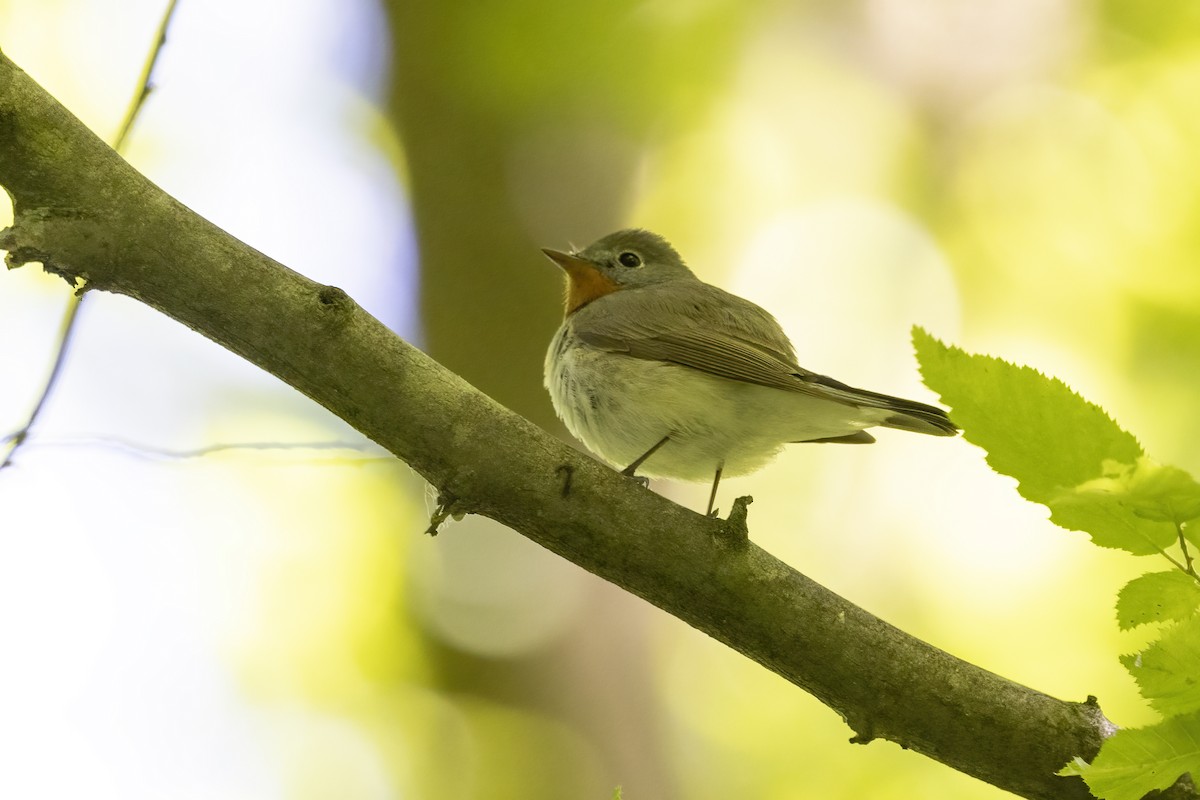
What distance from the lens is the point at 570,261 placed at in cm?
484

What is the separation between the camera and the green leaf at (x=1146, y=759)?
1.20 meters

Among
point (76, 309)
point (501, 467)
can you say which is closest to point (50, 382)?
point (76, 309)

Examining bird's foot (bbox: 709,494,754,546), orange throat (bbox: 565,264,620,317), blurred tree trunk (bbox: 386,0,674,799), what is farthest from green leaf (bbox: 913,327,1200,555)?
orange throat (bbox: 565,264,620,317)

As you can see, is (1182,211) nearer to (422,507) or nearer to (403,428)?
(422,507)

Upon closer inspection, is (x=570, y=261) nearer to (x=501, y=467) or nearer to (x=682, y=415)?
(x=682, y=415)

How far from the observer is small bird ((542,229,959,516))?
3678 mm

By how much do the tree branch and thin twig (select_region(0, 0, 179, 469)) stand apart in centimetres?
40

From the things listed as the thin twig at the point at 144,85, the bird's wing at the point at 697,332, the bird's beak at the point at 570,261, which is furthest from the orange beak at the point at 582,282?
the thin twig at the point at 144,85

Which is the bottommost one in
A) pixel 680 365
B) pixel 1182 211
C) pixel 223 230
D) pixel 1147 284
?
pixel 223 230

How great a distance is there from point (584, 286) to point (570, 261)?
0.49ft

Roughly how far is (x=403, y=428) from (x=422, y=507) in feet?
8.50

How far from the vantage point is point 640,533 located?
98.0 inches

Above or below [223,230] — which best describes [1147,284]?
above

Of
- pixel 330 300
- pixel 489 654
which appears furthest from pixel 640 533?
pixel 489 654
